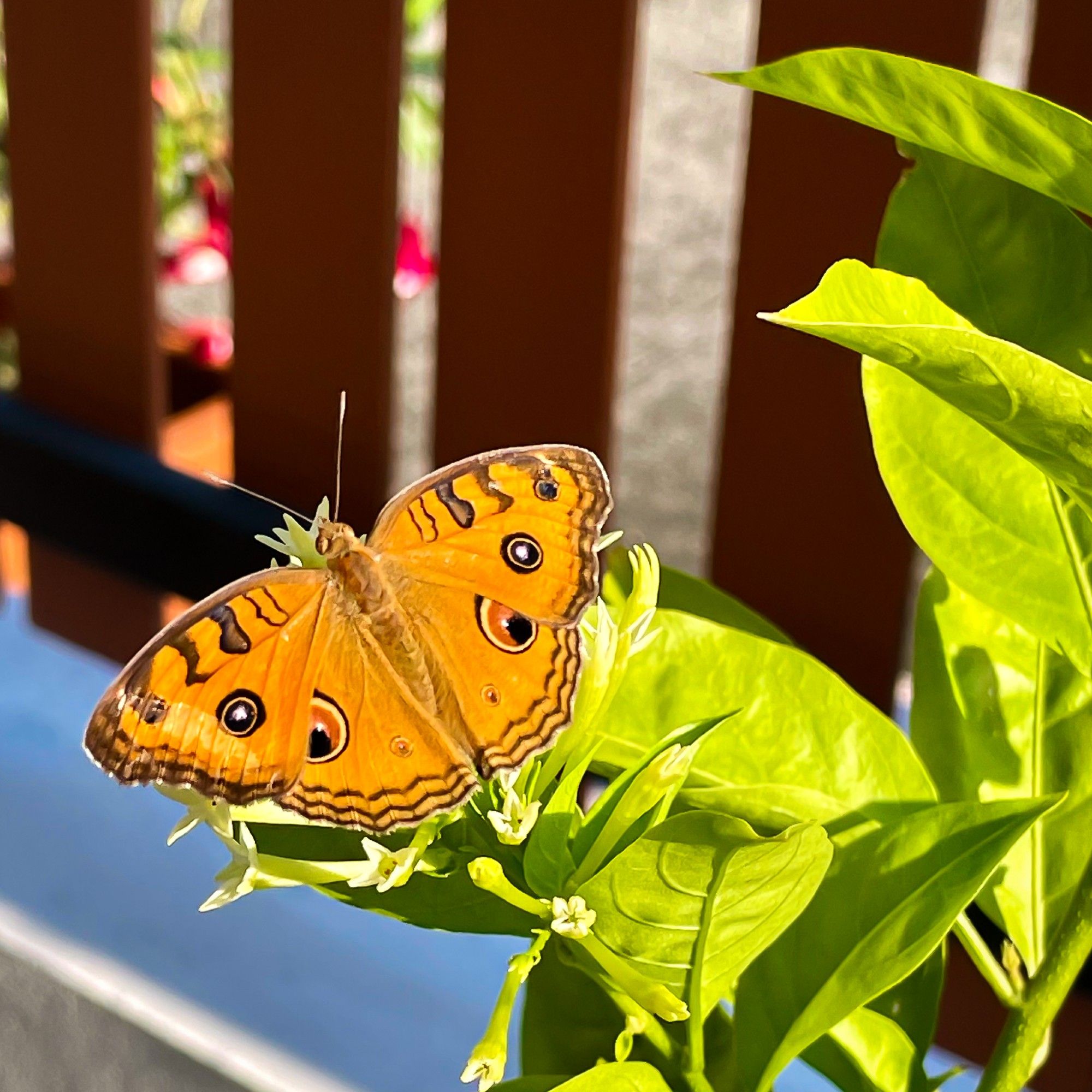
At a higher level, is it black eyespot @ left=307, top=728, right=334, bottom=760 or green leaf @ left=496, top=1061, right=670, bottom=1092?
black eyespot @ left=307, top=728, right=334, bottom=760

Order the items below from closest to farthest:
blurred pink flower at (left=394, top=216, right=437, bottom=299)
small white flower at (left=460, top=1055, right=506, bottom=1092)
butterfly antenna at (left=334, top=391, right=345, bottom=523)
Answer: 1. small white flower at (left=460, top=1055, right=506, bottom=1092)
2. butterfly antenna at (left=334, top=391, right=345, bottom=523)
3. blurred pink flower at (left=394, top=216, right=437, bottom=299)

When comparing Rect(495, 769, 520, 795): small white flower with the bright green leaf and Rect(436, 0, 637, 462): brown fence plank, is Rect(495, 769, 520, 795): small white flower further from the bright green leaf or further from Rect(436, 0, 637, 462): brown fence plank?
Rect(436, 0, 637, 462): brown fence plank

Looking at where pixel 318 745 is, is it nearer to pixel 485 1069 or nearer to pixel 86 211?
pixel 485 1069

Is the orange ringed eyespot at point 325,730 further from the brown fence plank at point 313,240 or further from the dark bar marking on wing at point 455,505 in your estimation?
the brown fence plank at point 313,240

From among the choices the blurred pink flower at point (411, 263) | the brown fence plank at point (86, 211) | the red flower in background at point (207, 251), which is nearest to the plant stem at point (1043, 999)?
the brown fence plank at point (86, 211)

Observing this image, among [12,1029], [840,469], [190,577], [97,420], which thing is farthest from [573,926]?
[97,420]

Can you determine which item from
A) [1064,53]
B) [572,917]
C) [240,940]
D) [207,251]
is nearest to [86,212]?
[207,251]

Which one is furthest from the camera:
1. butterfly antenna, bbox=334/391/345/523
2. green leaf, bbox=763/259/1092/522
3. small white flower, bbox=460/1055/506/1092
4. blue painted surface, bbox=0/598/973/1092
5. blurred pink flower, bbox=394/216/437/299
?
blurred pink flower, bbox=394/216/437/299

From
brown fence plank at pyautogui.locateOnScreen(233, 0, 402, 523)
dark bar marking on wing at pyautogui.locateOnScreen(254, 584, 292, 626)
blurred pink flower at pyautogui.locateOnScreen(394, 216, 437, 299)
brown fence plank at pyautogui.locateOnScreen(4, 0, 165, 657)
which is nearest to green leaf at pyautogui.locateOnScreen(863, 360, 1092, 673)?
dark bar marking on wing at pyautogui.locateOnScreen(254, 584, 292, 626)
